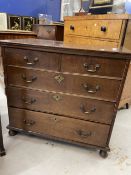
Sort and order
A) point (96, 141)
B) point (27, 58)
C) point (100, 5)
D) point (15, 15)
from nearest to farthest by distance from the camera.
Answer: point (27, 58) < point (96, 141) < point (100, 5) < point (15, 15)

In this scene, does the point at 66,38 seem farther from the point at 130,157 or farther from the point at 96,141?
the point at 130,157

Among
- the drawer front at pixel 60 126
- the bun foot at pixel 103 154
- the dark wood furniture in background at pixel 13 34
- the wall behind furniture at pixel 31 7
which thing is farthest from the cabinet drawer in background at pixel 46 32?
the bun foot at pixel 103 154

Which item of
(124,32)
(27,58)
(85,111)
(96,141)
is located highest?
(124,32)

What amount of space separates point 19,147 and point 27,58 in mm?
709

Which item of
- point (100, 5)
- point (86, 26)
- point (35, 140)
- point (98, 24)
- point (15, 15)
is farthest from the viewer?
point (15, 15)

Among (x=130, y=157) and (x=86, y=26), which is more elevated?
(x=86, y=26)

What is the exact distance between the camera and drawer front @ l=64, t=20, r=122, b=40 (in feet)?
4.90

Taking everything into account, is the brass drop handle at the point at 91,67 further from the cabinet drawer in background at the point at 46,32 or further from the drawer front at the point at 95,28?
the cabinet drawer in background at the point at 46,32

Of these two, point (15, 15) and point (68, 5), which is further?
point (68, 5)

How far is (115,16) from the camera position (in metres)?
1.45

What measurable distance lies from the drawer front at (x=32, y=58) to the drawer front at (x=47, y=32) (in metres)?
1.07

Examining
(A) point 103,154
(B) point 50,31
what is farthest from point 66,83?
(B) point 50,31

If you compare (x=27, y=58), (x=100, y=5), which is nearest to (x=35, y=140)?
(x=27, y=58)

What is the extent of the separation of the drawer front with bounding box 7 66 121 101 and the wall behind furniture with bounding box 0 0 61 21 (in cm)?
165
